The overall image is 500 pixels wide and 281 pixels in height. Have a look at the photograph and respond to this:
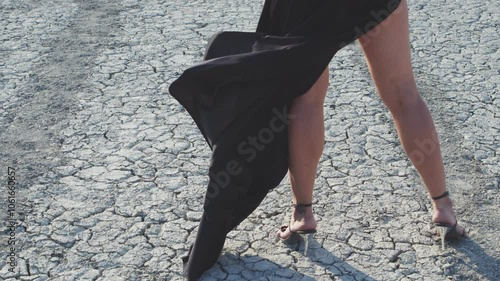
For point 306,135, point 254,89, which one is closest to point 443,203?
point 306,135

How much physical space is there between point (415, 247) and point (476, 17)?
2.97m

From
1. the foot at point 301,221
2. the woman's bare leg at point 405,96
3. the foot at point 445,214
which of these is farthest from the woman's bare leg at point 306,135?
the foot at point 445,214

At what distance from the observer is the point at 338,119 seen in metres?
4.30

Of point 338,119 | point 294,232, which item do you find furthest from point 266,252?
point 338,119

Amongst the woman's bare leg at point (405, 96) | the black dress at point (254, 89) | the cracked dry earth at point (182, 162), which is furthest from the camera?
the cracked dry earth at point (182, 162)

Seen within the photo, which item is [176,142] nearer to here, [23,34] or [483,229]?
[483,229]

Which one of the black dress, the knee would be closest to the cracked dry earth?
the black dress

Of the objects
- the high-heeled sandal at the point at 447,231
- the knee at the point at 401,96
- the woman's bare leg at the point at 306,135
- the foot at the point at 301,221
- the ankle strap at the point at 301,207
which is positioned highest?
the knee at the point at 401,96

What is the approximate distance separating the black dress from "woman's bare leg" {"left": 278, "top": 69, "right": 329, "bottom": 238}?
0.04 m

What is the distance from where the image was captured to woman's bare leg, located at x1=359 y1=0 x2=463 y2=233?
2.95 metres

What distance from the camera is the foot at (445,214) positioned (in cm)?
315

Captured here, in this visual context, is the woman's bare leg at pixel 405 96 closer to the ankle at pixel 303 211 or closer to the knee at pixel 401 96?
the knee at pixel 401 96

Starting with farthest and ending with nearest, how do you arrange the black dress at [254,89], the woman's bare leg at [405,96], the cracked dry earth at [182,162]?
the cracked dry earth at [182,162] < the woman's bare leg at [405,96] < the black dress at [254,89]

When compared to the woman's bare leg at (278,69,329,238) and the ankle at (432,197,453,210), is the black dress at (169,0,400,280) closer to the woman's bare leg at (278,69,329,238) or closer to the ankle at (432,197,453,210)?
the woman's bare leg at (278,69,329,238)
